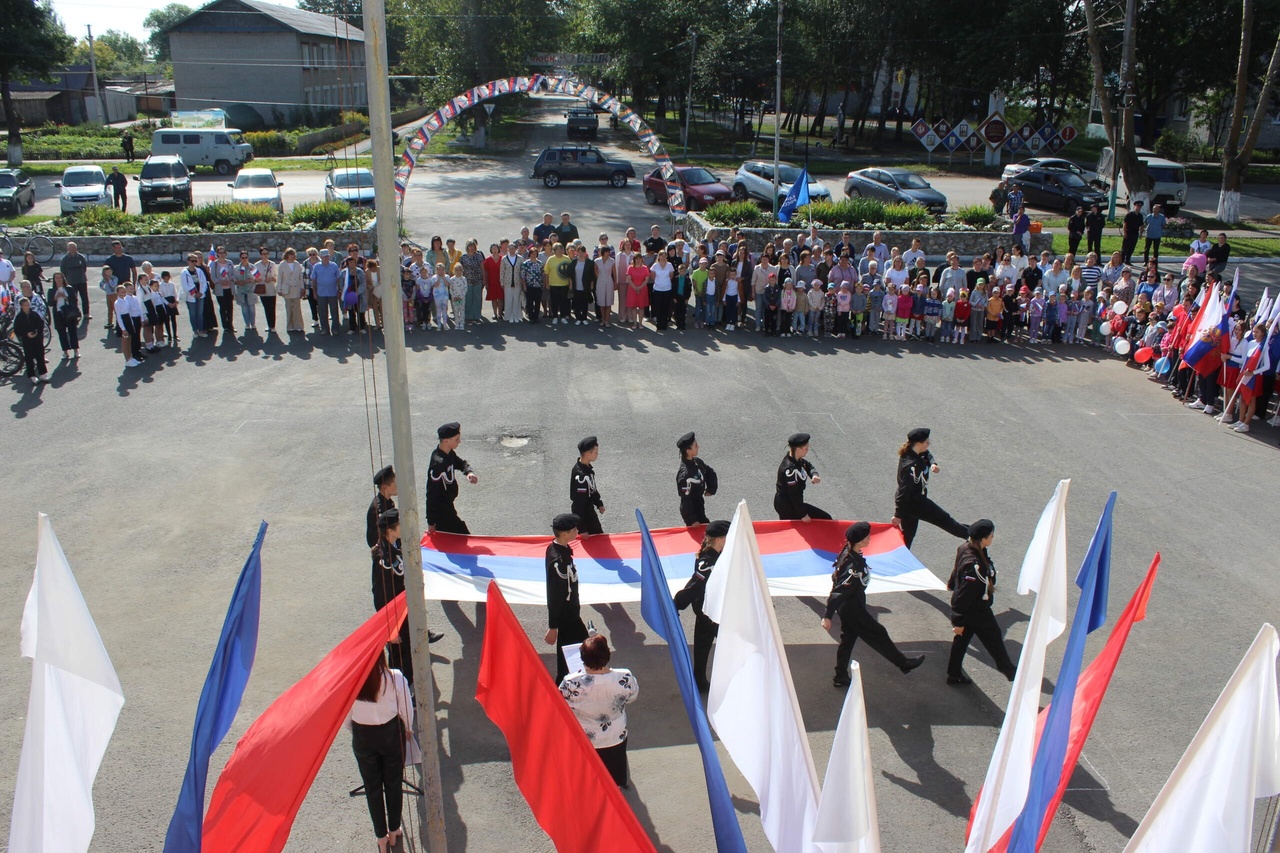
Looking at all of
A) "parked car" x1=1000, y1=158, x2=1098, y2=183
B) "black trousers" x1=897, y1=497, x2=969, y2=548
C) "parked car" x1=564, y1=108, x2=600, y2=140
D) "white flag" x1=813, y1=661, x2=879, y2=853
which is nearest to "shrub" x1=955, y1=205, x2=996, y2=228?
"parked car" x1=1000, y1=158, x2=1098, y2=183

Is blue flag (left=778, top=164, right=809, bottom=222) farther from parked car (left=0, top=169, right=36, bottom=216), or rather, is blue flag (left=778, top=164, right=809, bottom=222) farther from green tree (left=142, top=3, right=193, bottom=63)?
green tree (left=142, top=3, right=193, bottom=63)

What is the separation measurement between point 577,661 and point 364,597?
302cm

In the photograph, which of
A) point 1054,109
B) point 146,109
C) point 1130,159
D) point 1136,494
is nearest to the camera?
point 1136,494

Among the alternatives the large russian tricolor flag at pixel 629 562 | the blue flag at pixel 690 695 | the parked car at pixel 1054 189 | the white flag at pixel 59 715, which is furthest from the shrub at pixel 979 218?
the white flag at pixel 59 715

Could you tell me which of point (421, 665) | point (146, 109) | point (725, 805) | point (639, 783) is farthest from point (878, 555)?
point (146, 109)

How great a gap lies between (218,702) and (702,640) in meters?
3.84

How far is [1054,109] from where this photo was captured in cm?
4322

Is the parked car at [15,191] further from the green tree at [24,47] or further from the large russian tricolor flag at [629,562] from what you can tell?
the large russian tricolor flag at [629,562]

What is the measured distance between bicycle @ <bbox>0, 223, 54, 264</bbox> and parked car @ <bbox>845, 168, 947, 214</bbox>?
19.4 m

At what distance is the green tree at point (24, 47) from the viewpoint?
4059 cm

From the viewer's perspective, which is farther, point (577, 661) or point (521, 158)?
point (521, 158)

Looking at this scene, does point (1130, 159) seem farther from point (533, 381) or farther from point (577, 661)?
point (577, 661)

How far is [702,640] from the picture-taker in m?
7.93

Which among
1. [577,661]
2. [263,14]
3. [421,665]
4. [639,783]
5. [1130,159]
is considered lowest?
[639,783]
